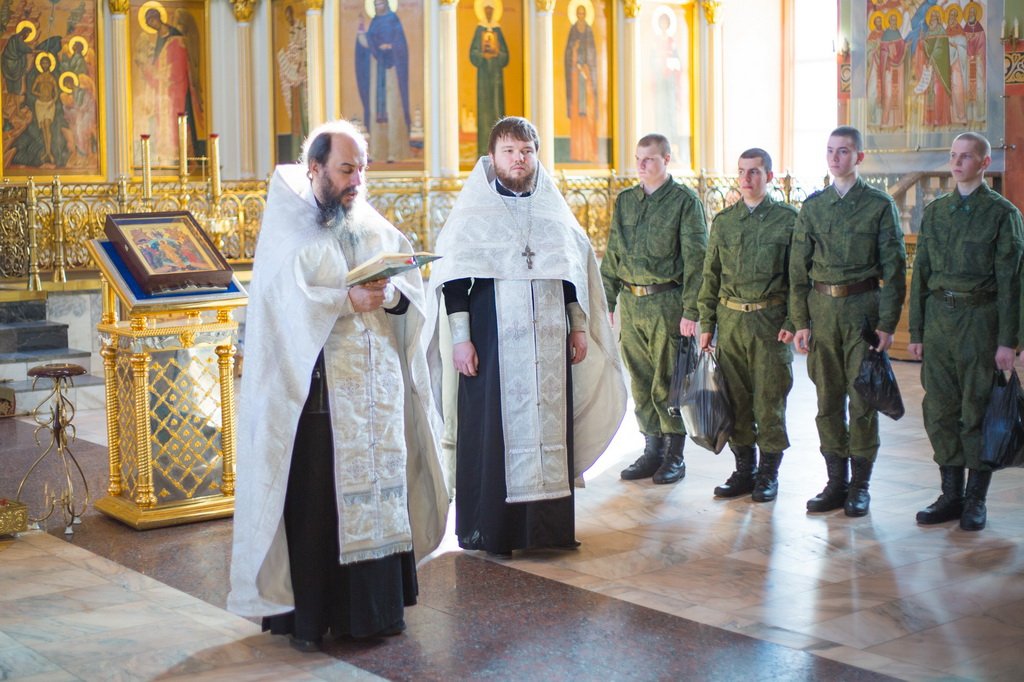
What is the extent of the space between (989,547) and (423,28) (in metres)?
10.1

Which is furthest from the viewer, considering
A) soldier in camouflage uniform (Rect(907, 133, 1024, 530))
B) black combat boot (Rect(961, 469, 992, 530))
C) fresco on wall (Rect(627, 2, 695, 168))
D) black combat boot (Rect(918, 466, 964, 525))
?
fresco on wall (Rect(627, 2, 695, 168))

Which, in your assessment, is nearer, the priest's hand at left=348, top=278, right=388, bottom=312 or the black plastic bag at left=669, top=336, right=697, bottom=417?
the priest's hand at left=348, top=278, right=388, bottom=312

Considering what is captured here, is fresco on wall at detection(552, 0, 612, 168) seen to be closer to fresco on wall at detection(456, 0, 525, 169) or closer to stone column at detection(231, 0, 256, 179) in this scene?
fresco on wall at detection(456, 0, 525, 169)

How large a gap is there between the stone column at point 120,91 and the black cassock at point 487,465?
1011 cm

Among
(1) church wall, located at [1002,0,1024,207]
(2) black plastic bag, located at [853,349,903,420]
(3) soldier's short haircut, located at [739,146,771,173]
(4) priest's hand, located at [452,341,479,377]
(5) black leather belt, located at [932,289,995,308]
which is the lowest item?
(2) black plastic bag, located at [853,349,903,420]

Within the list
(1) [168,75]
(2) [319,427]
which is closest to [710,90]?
(1) [168,75]

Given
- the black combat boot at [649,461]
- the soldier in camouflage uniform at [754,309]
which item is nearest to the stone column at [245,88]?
the black combat boot at [649,461]

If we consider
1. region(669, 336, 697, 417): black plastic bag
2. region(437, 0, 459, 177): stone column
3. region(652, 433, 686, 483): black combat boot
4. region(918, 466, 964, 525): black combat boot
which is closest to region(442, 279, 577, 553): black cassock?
region(669, 336, 697, 417): black plastic bag

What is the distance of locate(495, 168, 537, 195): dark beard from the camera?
5.64 meters

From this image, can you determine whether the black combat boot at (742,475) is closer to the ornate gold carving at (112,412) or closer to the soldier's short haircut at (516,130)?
the soldier's short haircut at (516,130)

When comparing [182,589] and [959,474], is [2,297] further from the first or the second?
[959,474]

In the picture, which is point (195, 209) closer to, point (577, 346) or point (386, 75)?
point (386, 75)

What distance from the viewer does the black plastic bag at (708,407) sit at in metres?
6.58

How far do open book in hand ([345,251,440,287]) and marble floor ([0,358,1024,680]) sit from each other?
1.26m
